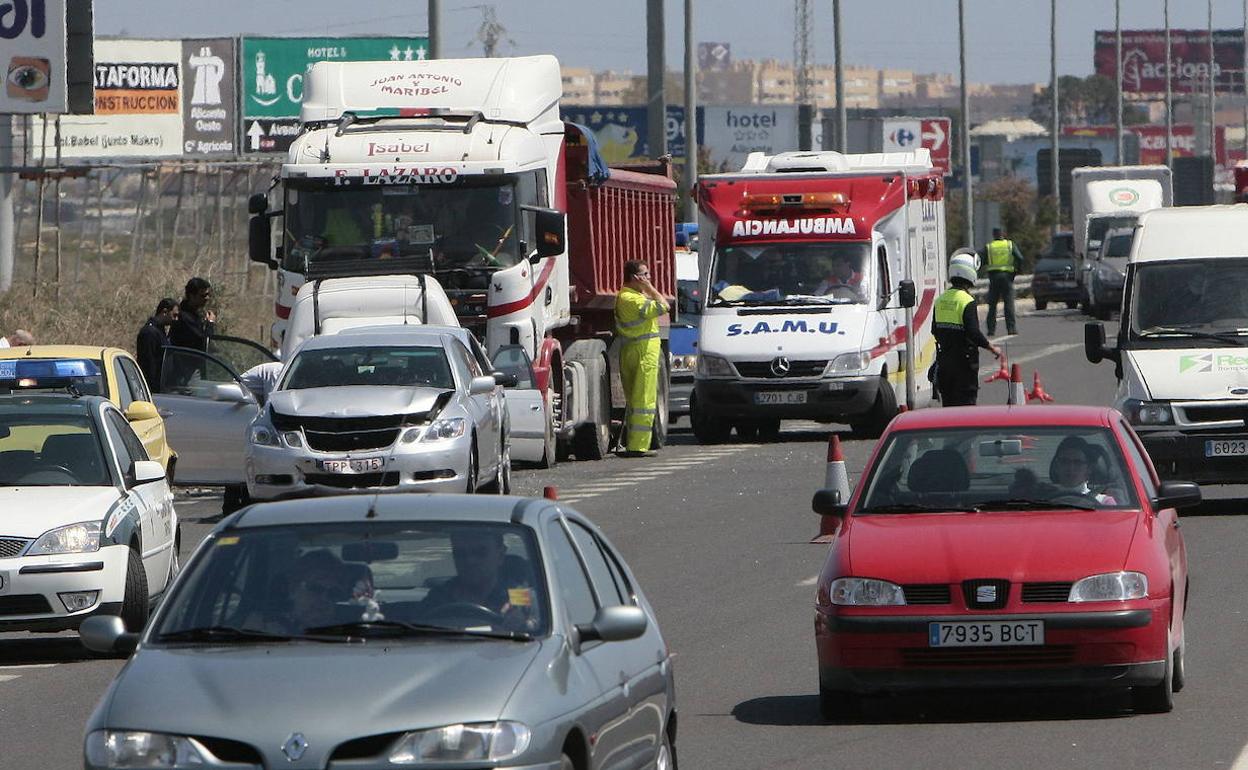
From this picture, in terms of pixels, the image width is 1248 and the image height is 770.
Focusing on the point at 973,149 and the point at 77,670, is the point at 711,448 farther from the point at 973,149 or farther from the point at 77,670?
the point at 973,149

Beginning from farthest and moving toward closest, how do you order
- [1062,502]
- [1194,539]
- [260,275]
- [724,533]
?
[260,275] → [724,533] → [1194,539] → [1062,502]

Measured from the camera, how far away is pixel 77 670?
43.0 ft

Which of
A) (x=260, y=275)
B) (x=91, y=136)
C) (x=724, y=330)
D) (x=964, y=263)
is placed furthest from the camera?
(x=91, y=136)

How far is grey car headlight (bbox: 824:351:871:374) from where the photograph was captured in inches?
1062

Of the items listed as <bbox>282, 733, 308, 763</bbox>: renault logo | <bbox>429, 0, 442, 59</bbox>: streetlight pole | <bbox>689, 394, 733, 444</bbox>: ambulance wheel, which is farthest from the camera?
<bbox>429, 0, 442, 59</bbox>: streetlight pole

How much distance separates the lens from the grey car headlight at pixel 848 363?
88.5 ft

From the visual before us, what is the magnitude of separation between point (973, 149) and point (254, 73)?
72666mm

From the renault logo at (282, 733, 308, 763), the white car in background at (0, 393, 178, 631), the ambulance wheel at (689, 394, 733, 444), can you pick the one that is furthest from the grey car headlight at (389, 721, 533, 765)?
the ambulance wheel at (689, 394, 733, 444)

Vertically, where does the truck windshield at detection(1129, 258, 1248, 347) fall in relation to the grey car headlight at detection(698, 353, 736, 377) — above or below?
above

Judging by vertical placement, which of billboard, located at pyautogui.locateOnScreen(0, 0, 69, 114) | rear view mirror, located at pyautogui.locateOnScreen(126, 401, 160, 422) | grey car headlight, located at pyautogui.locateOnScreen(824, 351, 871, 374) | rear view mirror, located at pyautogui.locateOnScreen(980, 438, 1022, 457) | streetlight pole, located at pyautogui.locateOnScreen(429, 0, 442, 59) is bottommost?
rear view mirror, located at pyautogui.locateOnScreen(980, 438, 1022, 457)

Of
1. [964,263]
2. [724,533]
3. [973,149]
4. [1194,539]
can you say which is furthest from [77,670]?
[973,149]

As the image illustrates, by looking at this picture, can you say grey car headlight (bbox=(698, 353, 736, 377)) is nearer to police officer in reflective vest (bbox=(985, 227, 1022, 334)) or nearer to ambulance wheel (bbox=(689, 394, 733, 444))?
ambulance wheel (bbox=(689, 394, 733, 444))

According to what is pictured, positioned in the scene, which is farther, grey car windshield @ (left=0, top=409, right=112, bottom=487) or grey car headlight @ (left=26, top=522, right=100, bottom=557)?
grey car windshield @ (left=0, top=409, right=112, bottom=487)

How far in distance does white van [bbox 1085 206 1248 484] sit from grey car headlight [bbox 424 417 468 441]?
4878 mm
